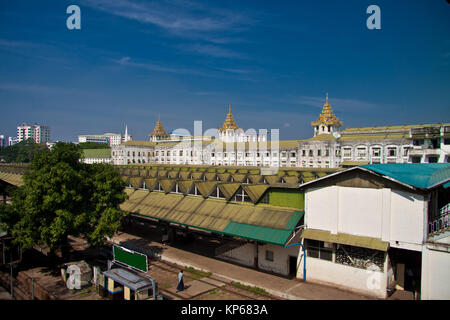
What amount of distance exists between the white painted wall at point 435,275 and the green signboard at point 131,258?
545 inches

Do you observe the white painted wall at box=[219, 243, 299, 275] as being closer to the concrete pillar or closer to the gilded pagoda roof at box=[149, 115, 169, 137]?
the concrete pillar

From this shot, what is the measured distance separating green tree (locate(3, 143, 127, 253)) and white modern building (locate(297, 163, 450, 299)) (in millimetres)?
13101

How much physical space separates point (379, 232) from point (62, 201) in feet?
60.0

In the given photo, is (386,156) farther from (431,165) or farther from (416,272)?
(416,272)

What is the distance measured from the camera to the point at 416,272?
1777 centimetres

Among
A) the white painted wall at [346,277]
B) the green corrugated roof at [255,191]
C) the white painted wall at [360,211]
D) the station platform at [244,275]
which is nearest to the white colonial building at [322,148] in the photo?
the green corrugated roof at [255,191]

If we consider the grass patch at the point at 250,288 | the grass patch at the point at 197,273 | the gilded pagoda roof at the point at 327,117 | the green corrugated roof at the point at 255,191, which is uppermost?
the gilded pagoda roof at the point at 327,117

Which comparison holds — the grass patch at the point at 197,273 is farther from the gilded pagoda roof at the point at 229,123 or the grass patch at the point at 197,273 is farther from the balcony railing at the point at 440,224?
the gilded pagoda roof at the point at 229,123

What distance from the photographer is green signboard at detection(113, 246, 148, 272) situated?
54.2ft

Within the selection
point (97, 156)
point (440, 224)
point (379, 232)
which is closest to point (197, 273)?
point (379, 232)

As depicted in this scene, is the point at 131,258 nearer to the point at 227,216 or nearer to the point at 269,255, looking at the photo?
the point at 227,216

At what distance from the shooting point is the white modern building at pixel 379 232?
15.6 metres

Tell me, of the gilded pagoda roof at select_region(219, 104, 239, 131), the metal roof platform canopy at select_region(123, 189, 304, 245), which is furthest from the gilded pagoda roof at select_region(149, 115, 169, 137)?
the metal roof platform canopy at select_region(123, 189, 304, 245)
